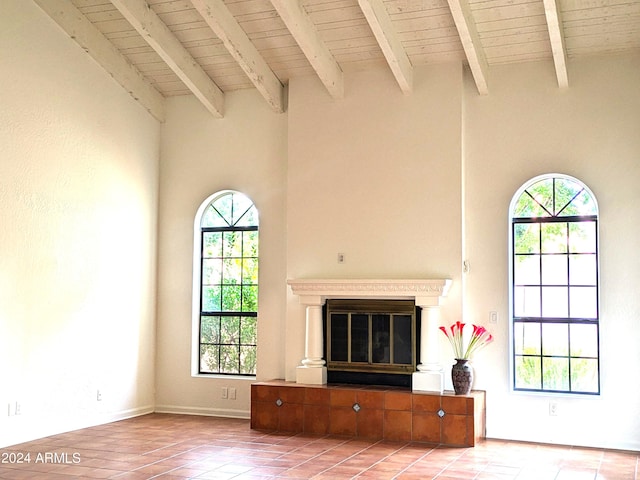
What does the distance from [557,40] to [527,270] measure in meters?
2.29

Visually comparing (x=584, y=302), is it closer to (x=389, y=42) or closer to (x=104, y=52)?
(x=389, y=42)

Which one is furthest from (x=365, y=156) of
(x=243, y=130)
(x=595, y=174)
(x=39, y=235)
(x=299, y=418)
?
(x=39, y=235)

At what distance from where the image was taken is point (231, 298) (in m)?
9.24

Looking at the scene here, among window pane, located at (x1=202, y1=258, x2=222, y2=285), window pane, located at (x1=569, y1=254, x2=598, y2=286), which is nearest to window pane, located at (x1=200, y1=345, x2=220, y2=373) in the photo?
window pane, located at (x1=202, y1=258, x2=222, y2=285)

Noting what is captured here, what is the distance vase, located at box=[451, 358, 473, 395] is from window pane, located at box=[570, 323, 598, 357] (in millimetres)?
1082

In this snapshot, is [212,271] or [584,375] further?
[212,271]

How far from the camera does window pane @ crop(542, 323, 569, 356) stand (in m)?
7.68

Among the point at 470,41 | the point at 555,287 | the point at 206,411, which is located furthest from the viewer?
the point at 206,411

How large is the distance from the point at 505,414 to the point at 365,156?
10.0ft

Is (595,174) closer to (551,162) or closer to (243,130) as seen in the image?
(551,162)

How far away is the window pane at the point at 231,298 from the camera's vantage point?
920 cm

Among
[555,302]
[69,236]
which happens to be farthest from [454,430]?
[69,236]

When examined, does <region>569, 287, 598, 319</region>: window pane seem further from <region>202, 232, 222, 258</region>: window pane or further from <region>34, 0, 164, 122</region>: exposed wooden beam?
<region>34, 0, 164, 122</region>: exposed wooden beam

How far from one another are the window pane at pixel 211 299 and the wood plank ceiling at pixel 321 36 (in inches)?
84.4
